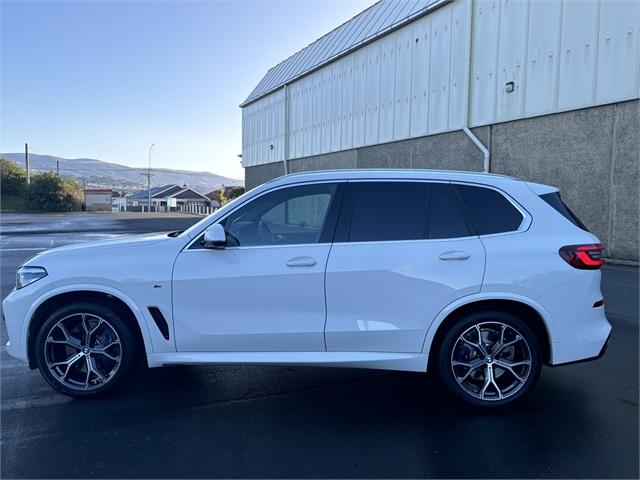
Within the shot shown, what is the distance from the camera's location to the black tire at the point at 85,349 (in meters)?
3.88

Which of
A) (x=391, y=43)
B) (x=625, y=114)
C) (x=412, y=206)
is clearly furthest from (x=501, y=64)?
(x=412, y=206)

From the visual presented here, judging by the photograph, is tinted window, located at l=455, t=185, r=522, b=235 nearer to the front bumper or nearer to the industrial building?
the front bumper

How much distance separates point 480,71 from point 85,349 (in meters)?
13.3

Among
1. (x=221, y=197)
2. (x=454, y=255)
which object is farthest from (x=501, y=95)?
(x=221, y=197)

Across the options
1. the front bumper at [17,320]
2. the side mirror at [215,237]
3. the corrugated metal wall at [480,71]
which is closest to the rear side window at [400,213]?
the side mirror at [215,237]

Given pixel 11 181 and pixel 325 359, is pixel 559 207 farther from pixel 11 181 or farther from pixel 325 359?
pixel 11 181

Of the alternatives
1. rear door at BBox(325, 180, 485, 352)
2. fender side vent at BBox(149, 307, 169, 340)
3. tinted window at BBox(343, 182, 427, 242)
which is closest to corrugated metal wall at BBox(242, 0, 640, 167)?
tinted window at BBox(343, 182, 427, 242)

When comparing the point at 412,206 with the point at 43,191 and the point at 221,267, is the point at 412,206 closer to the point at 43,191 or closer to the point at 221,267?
the point at 221,267

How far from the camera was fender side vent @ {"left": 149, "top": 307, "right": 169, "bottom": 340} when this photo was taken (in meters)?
3.82

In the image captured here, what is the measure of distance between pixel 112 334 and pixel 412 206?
2.67m

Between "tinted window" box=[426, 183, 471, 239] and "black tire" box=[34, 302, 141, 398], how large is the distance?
2602 millimetres

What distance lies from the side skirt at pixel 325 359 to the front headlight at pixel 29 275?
133cm

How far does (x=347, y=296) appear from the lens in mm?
3742

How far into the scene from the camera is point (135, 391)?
4195 millimetres
